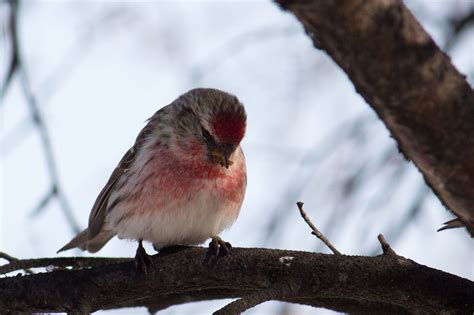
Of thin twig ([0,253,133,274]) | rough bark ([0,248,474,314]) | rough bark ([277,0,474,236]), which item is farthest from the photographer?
thin twig ([0,253,133,274])

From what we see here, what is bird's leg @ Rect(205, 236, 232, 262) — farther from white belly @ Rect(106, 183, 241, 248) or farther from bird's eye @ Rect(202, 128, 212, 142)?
bird's eye @ Rect(202, 128, 212, 142)

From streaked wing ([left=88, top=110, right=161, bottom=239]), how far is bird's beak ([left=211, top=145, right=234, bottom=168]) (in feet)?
2.23

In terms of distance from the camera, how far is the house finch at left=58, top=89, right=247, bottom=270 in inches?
169

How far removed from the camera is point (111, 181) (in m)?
5.05

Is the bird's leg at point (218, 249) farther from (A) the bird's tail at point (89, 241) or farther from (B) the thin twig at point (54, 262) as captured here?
(A) the bird's tail at point (89, 241)

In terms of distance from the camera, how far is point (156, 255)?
3.78 metres

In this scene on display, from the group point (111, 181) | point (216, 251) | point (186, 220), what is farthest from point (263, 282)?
point (111, 181)

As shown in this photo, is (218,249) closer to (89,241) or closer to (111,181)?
(111,181)

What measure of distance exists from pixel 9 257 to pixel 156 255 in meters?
0.74

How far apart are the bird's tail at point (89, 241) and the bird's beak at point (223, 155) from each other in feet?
3.65

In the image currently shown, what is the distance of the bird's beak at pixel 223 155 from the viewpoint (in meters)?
4.38

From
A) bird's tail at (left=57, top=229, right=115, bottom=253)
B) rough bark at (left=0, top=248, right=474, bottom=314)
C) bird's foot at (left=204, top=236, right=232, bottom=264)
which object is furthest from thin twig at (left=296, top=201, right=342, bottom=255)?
bird's tail at (left=57, top=229, right=115, bottom=253)

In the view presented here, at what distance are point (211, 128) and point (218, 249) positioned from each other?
3.66ft

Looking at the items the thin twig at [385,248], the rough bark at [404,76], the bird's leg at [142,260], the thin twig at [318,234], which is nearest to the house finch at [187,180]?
the bird's leg at [142,260]
